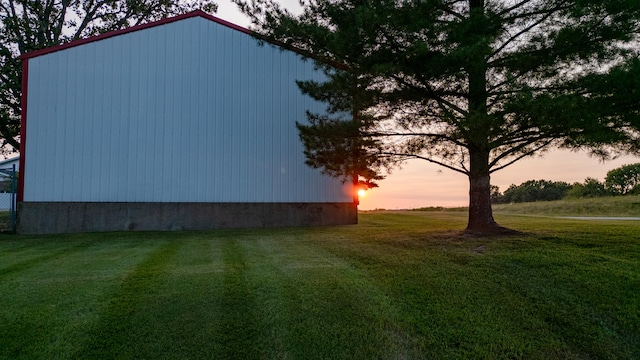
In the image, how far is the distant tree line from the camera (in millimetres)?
43656

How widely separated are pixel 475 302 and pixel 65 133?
37.9 feet

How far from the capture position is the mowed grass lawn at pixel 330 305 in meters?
3.48

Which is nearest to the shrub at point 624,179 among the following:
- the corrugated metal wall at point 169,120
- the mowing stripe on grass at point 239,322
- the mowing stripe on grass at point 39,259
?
the corrugated metal wall at point 169,120

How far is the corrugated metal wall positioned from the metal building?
0.03 m

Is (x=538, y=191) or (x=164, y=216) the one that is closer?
(x=164, y=216)

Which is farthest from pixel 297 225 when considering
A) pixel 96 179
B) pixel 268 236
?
pixel 96 179

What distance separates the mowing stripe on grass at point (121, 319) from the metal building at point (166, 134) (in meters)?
6.36

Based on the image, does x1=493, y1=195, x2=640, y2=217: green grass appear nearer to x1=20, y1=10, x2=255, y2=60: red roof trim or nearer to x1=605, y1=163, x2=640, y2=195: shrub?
x1=20, y1=10, x2=255, y2=60: red roof trim

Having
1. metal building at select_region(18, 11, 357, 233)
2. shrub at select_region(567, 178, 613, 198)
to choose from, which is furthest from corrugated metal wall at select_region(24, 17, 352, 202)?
shrub at select_region(567, 178, 613, 198)

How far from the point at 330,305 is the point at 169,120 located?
9.37 meters

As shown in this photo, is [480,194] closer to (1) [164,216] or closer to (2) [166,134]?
(1) [164,216]

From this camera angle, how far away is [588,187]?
44.2 metres

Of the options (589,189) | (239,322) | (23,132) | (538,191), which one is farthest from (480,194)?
(538,191)

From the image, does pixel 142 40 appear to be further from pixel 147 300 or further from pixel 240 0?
pixel 147 300
